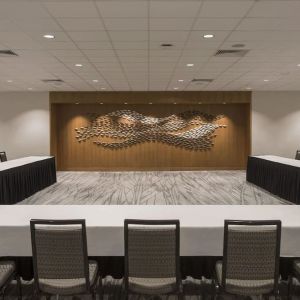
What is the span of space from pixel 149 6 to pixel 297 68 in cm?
592

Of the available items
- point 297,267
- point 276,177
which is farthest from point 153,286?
point 276,177

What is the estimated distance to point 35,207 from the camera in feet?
11.5

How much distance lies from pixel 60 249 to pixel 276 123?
516 inches

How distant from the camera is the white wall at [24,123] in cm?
1438

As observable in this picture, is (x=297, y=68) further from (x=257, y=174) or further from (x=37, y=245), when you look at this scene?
(x=37, y=245)

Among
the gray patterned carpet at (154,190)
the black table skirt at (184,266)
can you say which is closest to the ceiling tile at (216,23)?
the black table skirt at (184,266)

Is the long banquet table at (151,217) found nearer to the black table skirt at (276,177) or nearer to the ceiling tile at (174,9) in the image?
the ceiling tile at (174,9)

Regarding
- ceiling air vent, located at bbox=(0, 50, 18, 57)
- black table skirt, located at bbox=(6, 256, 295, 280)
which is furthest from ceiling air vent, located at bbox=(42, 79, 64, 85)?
black table skirt, located at bbox=(6, 256, 295, 280)

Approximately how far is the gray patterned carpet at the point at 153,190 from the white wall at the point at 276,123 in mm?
1606

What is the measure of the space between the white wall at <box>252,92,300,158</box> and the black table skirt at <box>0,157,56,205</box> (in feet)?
26.0

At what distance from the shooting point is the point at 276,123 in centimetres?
1434

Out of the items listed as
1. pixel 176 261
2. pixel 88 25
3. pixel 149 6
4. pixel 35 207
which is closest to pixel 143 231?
pixel 176 261

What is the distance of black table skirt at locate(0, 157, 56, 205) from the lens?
763 cm

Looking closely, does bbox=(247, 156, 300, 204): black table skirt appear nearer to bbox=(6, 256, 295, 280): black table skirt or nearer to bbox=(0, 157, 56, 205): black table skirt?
bbox=(6, 256, 295, 280): black table skirt
